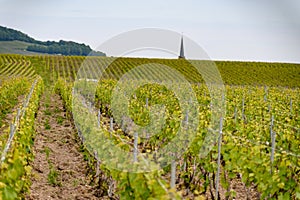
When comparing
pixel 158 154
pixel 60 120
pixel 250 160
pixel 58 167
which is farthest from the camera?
pixel 60 120

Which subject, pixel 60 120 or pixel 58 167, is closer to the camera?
pixel 58 167

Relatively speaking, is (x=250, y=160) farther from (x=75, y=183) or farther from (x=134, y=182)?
(x=75, y=183)

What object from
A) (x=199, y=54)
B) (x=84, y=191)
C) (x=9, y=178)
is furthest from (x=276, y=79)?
(x=9, y=178)

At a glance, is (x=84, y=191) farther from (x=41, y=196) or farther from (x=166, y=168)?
(x=166, y=168)

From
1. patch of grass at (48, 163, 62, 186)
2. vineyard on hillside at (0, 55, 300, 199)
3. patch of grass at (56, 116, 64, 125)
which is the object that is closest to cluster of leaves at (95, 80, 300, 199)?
vineyard on hillside at (0, 55, 300, 199)

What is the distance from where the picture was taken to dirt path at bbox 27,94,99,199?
716cm

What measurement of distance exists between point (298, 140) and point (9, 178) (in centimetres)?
443

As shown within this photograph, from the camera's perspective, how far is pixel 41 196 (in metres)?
6.88

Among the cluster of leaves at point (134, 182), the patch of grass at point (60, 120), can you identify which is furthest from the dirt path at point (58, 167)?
the cluster of leaves at point (134, 182)

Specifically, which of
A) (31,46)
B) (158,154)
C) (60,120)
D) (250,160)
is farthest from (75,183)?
(31,46)

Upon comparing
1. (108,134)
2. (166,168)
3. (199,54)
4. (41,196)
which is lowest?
(41,196)

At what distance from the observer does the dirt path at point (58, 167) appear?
23.5 ft

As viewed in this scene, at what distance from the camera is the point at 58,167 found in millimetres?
8648

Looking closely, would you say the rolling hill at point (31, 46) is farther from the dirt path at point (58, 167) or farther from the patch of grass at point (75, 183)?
the patch of grass at point (75, 183)
